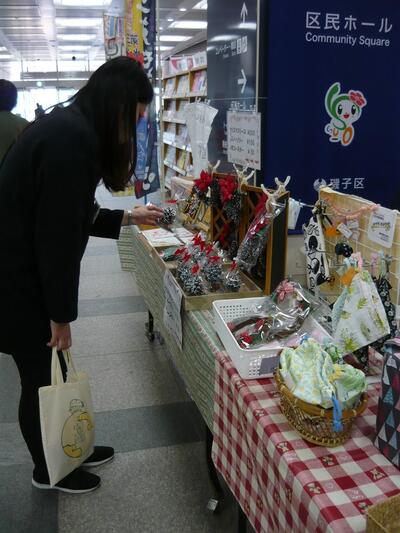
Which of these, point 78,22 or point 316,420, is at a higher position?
point 78,22

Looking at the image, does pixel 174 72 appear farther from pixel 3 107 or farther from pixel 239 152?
pixel 239 152

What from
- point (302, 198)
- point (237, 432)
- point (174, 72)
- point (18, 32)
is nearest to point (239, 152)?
point (302, 198)

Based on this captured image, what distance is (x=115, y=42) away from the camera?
12.7 ft

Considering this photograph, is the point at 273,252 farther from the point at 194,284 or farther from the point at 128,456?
the point at 128,456

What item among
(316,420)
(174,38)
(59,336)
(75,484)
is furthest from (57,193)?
(174,38)

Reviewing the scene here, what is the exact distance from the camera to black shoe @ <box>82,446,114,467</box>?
7.06 feet

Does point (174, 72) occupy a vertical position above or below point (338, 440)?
above

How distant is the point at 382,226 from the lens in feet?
5.16

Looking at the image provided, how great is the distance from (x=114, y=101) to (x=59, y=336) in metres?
0.75

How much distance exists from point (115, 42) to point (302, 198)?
232cm

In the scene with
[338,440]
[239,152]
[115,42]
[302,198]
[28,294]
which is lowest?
[338,440]

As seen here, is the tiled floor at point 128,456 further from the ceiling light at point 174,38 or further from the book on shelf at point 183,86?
the ceiling light at point 174,38

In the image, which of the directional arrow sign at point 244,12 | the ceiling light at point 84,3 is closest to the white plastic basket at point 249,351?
the directional arrow sign at point 244,12

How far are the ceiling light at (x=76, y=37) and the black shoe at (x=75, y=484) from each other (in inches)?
406
